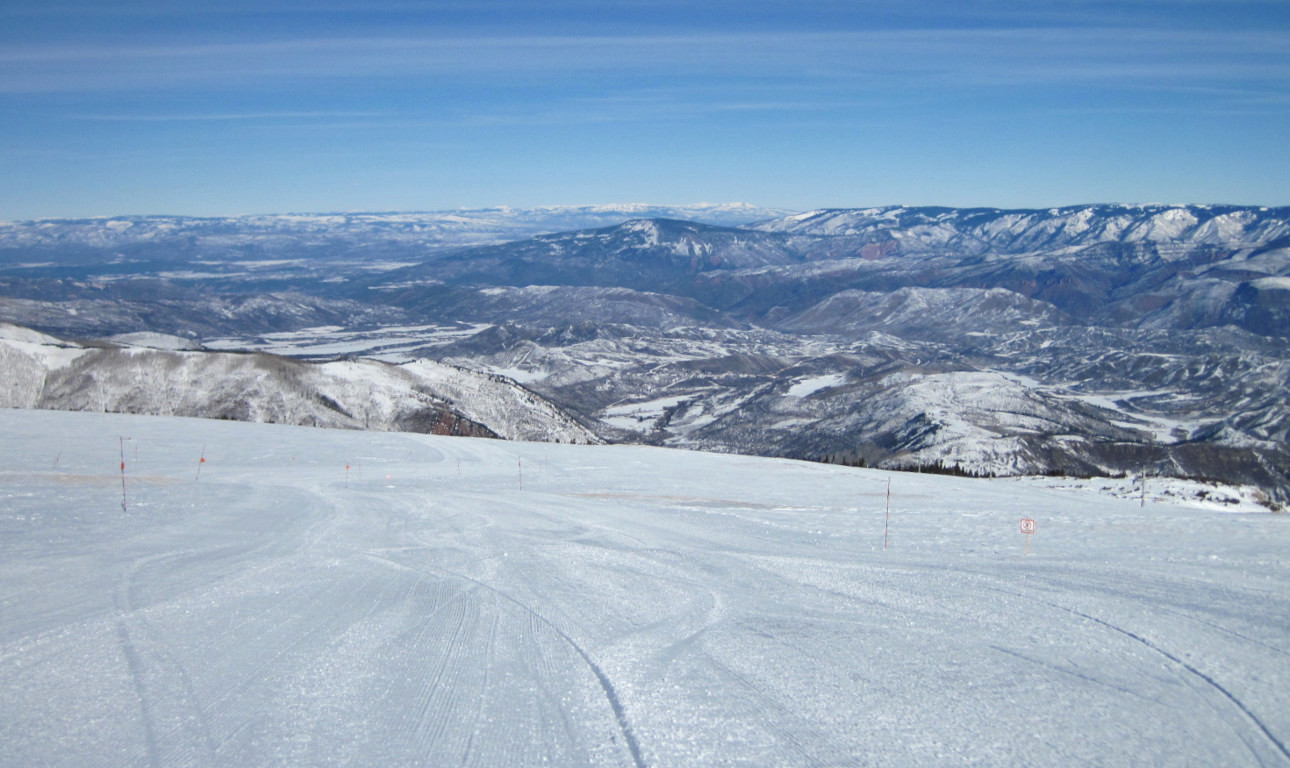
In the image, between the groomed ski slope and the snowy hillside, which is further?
the snowy hillside

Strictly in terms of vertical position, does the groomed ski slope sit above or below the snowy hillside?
below

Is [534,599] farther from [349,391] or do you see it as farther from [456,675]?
[349,391]

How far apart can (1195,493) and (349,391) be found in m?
83.3

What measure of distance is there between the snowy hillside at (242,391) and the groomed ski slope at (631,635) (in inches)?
2603

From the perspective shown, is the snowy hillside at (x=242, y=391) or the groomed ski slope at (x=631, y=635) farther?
the snowy hillside at (x=242, y=391)

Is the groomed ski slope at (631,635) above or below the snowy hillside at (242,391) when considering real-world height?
below

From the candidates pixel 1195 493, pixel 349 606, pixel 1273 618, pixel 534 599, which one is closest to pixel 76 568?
pixel 349 606

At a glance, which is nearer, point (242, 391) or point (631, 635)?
point (631, 635)

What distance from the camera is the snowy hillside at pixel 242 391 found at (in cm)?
8269

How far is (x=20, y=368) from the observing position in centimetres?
8556

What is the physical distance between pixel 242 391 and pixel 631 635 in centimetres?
8749

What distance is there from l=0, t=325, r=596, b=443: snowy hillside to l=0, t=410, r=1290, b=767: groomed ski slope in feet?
217

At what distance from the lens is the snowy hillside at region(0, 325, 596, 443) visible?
8269cm

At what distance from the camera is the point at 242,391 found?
282ft
